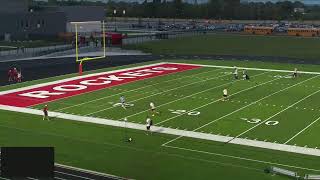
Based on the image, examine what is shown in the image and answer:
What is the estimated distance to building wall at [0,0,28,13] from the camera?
246 ft

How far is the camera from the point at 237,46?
70.8m

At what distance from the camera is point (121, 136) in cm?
2434

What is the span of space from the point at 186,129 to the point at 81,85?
14324 millimetres

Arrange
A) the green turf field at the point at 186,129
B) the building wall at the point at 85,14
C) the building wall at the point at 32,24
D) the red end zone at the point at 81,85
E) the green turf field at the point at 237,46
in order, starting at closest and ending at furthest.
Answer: the green turf field at the point at 186,129 → the red end zone at the point at 81,85 → the green turf field at the point at 237,46 → the building wall at the point at 32,24 → the building wall at the point at 85,14

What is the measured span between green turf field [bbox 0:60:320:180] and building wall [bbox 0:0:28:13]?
4242 cm

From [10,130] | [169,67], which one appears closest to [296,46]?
[169,67]

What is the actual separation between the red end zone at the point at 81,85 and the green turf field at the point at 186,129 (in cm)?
138

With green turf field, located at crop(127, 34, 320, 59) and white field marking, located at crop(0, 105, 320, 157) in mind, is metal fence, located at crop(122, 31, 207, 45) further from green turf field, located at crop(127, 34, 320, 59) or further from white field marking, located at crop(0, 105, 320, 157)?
white field marking, located at crop(0, 105, 320, 157)

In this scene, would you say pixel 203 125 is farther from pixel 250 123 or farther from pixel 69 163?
pixel 69 163

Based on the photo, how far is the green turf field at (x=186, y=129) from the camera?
66.5 feet

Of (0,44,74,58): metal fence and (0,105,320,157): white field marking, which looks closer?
(0,105,320,157): white field marking

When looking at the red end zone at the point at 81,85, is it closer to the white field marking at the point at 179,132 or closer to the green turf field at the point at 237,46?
the white field marking at the point at 179,132
